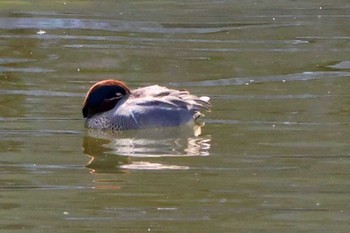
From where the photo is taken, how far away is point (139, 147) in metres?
10.9

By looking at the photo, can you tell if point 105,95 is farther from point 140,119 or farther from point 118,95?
point 140,119

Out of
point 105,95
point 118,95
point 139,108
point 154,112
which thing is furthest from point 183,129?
point 105,95

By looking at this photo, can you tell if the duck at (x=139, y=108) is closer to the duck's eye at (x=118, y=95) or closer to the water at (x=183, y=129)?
the duck's eye at (x=118, y=95)

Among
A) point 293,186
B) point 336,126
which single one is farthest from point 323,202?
point 336,126

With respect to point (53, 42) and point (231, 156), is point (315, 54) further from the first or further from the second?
point (231, 156)

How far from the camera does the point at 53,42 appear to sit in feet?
53.2

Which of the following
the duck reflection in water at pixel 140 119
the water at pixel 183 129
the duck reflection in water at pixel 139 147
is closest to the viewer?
the water at pixel 183 129

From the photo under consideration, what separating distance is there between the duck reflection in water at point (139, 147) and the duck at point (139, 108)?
3.0 inches

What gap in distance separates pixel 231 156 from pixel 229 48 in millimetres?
5762

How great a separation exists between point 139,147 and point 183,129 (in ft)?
3.00

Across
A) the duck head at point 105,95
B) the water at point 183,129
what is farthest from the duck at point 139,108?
the water at point 183,129

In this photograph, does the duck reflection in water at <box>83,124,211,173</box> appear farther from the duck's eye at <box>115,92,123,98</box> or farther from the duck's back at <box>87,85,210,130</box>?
the duck's eye at <box>115,92,123,98</box>

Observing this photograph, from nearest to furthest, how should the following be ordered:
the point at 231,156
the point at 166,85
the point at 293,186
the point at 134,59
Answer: the point at 293,186, the point at 231,156, the point at 166,85, the point at 134,59

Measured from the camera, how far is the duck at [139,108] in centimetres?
1173
